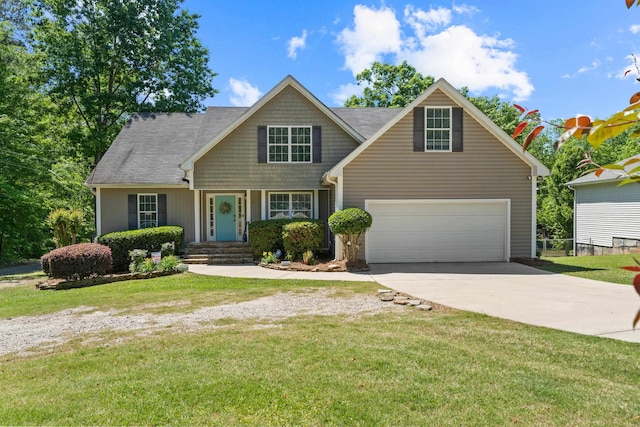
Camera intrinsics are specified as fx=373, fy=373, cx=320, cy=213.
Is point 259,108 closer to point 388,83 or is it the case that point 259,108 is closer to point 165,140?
point 165,140

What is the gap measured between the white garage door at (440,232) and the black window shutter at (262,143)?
206 inches

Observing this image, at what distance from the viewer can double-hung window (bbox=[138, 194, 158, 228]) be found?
15453mm

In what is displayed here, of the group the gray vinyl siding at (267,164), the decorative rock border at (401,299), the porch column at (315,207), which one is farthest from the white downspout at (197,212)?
the decorative rock border at (401,299)

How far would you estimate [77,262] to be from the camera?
35.6 feet

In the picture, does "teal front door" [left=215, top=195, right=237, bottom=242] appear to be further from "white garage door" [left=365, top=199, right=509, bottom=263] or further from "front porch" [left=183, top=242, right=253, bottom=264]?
"white garage door" [left=365, top=199, right=509, bottom=263]

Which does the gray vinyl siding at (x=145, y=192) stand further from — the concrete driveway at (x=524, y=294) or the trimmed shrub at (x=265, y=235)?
the concrete driveway at (x=524, y=294)

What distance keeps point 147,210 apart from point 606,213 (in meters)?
23.2

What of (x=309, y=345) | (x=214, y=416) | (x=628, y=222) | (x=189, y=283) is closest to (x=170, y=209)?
(x=189, y=283)

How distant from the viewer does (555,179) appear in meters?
26.8

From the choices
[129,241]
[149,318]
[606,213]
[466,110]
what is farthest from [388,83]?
[149,318]

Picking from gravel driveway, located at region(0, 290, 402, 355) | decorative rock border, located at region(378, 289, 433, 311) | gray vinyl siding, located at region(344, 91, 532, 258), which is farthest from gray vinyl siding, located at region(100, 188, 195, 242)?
decorative rock border, located at region(378, 289, 433, 311)

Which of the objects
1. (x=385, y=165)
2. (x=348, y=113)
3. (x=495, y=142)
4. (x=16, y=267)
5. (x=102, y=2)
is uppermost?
(x=102, y=2)

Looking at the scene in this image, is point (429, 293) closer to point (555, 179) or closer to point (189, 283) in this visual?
point (189, 283)

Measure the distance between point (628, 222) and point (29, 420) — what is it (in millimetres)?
23836
